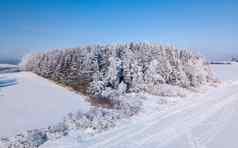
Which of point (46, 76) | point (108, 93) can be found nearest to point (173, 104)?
point (108, 93)

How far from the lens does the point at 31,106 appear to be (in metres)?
13.2

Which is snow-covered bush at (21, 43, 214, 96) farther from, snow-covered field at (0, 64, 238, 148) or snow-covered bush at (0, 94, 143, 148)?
snow-covered bush at (0, 94, 143, 148)

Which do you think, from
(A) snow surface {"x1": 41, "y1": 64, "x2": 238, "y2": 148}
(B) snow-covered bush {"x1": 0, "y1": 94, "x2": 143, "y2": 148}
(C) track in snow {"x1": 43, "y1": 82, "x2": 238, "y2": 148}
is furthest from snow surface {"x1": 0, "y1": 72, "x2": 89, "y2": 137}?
(C) track in snow {"x1": 43, "y1": 82, "x2": 238, "y2": 148}

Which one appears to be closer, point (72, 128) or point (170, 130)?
point (170, 130)

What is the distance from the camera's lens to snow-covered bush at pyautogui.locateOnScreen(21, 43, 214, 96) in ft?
63.1

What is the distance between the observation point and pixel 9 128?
32.1 ft

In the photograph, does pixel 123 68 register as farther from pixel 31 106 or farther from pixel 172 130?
pixel 172 130

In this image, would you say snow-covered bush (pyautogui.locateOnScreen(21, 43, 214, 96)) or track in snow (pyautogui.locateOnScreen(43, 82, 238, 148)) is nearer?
track in snow (pyautogui.locateOnScreen(43, 82, 238, 148))

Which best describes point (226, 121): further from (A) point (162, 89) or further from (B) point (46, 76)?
(B) point (46, 76)

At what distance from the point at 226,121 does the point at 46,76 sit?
16.6 metres

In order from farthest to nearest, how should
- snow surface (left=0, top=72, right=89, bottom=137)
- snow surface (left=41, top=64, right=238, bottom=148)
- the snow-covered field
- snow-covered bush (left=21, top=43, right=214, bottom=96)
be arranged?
1. snow-covered bush (left=21, top=43, right=214, bottom=96)
2. snow surface (left=0, top=72, right=89, bottom=137)
3. the snow-covered field
4. snow surface (left=41, top=64, right=238, bottom=148)

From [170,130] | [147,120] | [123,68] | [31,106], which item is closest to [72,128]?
[147,120]

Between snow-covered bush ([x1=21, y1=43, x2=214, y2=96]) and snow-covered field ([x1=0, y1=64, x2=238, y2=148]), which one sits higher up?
snow-covered bush ([x1=21, y1=43, x2=214, y2=96])

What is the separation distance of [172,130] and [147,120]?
5.45ft
